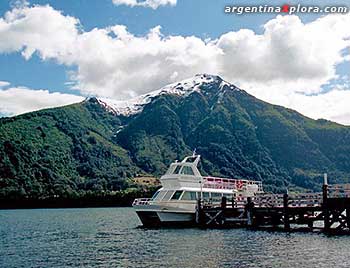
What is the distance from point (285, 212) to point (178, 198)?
15879mm

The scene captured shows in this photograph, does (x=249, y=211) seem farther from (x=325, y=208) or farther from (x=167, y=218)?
(x=325, y=208)

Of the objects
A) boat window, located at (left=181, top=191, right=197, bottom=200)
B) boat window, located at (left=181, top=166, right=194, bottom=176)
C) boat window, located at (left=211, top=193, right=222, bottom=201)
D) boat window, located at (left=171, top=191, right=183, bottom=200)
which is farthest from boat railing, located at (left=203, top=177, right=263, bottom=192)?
boat window, located at (left=171, top=191, right=183, bottom=200)

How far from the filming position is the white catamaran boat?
6894cm

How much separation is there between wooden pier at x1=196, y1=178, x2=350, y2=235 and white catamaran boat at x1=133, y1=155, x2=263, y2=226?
171 centimetres

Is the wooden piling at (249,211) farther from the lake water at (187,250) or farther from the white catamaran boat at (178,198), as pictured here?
the white catamaran boat at (178,198)

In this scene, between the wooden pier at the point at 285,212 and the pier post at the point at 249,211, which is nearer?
the wooden pier at the point at 285,212

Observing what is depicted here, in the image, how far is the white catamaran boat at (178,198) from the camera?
2714 inches

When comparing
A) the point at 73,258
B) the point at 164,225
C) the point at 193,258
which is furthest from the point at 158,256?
the point at 164,225

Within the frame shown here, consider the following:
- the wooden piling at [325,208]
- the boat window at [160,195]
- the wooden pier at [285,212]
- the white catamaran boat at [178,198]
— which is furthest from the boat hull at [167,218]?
the wooden piling at [325,208]

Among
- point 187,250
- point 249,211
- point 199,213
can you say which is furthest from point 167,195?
point 187,250

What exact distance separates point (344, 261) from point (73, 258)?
71.7 ft

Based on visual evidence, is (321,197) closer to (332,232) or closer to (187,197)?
(332,232)

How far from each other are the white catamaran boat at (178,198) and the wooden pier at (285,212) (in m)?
1.71

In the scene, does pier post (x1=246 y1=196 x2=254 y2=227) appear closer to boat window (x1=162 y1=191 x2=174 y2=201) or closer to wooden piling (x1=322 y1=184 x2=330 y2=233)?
wooden piling (x1=322 y1=184 x2=330 y2=233)
